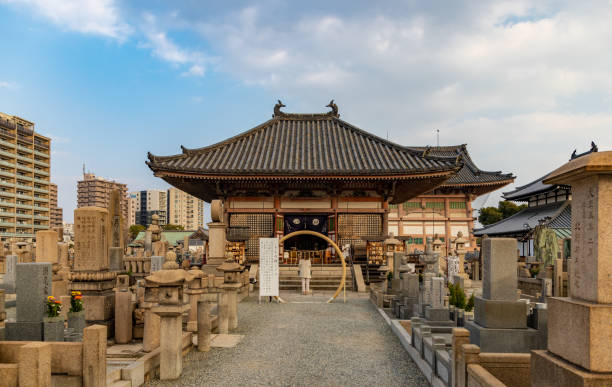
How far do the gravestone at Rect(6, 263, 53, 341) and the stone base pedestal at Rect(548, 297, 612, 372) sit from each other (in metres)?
7.12

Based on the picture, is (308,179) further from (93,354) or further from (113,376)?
(93,354)

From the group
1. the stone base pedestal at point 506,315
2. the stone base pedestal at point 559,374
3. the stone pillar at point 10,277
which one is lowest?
the stone pillar at point 10,277

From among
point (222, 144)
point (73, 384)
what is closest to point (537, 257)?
point (222, 144)

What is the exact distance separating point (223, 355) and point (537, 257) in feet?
63.9

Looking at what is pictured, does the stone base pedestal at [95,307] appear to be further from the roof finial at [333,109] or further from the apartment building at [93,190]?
the apartment building at [93,190]

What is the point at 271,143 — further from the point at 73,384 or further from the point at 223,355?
the point at 73,384

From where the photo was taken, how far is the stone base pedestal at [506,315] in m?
5.72

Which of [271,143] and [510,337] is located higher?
[271,143]

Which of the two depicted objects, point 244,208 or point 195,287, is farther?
point 244,208

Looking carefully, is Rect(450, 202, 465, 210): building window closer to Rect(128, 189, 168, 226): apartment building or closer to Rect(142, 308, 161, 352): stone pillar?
Rect(142, 308, 161, 352): stone pillar

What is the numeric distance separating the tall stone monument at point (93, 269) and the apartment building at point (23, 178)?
203ft

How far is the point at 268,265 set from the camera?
1351 cm

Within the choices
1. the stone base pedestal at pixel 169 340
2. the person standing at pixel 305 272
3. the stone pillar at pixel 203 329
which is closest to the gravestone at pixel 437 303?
the stone pillar at pixel 203 329

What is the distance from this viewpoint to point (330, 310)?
12.5 metres
